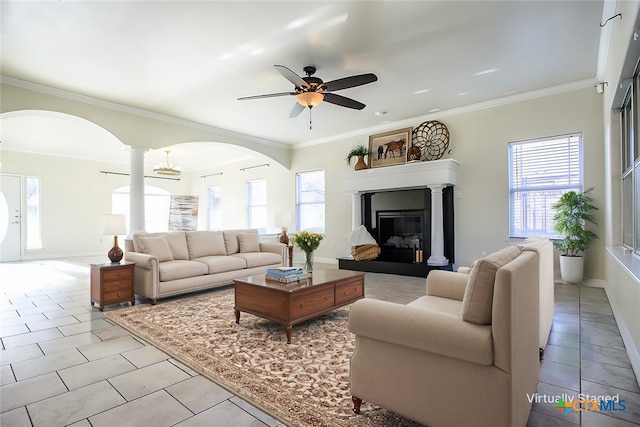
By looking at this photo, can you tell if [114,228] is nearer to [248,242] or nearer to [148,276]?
[148,276]

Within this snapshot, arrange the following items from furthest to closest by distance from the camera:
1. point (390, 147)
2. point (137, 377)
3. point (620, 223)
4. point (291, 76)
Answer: point (390, 147)
point (620, 223)
point (291, 76)
point (137, 377)

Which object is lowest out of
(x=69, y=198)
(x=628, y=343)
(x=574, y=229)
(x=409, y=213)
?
(x=628, y=343)

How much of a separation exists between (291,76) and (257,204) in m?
6.47

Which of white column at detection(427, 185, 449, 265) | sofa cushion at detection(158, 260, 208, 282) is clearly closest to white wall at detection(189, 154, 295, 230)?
sofa cushion at detection(158, 260, 208, 282)

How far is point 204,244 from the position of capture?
4961 millimetres

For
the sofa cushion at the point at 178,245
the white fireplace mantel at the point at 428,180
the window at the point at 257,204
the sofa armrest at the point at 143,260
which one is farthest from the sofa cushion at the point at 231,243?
the window at the point at 257,204

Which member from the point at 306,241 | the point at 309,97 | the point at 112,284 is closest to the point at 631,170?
the point at 306,241

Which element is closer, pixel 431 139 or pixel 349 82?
pixel 349 82

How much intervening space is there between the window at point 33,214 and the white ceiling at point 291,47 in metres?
5.42

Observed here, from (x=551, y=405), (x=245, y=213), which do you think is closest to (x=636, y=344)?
(x=551, y=405)

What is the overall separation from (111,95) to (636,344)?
6.57 m

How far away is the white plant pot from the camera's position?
4.48 meters

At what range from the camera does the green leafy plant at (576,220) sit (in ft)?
14.4

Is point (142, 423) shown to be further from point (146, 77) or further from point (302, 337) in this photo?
point (146, 77)
